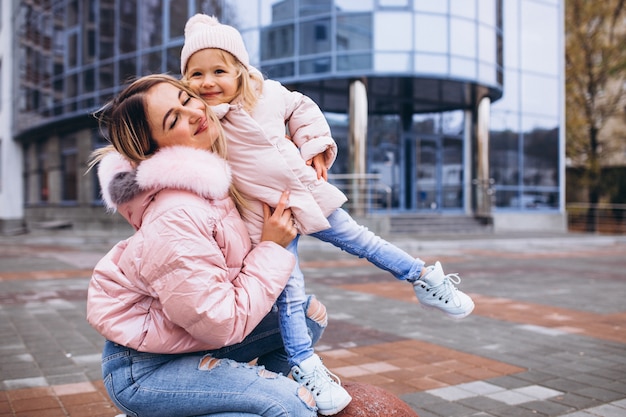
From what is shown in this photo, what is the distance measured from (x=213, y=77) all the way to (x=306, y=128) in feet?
1.60

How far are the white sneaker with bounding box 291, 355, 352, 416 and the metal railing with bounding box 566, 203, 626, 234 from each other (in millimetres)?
25383

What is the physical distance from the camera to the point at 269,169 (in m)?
2.30

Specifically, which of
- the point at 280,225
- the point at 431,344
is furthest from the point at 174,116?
the point at 431,344

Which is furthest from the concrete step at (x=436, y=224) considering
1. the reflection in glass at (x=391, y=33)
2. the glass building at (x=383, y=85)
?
the reflection in glass at (x=391, y=33)

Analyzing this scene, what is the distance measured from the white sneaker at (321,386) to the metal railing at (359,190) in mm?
15986

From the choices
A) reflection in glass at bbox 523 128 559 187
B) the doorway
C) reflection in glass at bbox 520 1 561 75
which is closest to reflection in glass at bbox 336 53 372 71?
the doorway

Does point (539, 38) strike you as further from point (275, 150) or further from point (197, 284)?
point (197, 284)

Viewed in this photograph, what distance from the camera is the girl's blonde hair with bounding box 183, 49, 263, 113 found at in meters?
2.45

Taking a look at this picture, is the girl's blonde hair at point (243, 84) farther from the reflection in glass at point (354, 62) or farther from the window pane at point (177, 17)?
the window pane at point (177, 17)

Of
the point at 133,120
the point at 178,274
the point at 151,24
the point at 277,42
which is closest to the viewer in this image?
the point at 178,274

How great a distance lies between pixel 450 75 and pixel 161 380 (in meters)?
19.1

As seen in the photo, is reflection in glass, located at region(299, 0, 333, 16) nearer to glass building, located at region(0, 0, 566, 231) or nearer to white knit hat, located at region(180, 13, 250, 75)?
glass building, located at region(0, 0, 566, 231)

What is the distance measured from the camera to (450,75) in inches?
782

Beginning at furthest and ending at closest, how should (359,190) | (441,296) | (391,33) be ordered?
(391,33) → (359,190) → (441,296)
